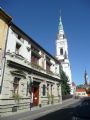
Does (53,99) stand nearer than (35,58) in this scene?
No

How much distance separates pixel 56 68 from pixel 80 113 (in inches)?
938

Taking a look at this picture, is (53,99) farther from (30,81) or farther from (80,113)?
(80,113)

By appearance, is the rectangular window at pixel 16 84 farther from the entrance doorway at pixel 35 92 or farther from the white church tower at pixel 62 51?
the white church tower at pixel 62 51

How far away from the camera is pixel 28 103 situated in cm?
1939

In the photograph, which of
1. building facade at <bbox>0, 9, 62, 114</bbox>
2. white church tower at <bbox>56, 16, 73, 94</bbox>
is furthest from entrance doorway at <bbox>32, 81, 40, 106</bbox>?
white church tower at <bbox>56, 16, 73, 94</bbox>

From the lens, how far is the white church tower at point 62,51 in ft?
236

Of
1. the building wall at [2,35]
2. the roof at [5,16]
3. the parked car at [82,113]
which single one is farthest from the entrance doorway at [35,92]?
the parked car at [82,113]

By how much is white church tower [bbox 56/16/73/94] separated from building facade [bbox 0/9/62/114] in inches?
1820

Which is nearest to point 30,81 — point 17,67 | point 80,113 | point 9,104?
point 17,67

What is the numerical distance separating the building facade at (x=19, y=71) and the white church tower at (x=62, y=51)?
46231mm

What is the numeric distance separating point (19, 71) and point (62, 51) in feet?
200

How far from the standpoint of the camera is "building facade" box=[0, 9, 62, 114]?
15.6 metres

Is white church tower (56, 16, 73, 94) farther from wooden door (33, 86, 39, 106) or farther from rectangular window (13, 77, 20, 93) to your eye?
rectangular window (13, 77, 20, 93)

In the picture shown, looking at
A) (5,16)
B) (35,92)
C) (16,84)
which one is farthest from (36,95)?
(5,16)
